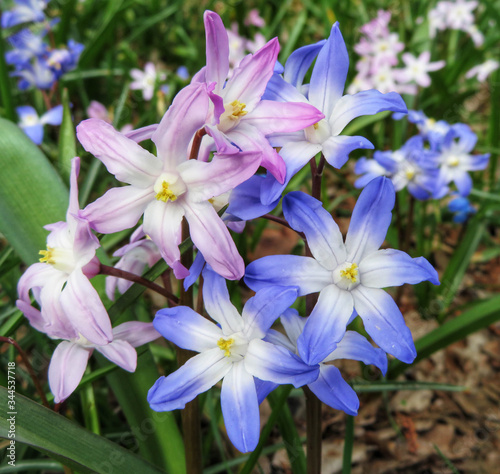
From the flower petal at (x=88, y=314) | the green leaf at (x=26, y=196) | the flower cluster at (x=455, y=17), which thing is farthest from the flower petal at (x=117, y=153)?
the flower cluster at (x=455, y=17)

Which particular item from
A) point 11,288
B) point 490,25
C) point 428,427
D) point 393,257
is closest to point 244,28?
point 490,25

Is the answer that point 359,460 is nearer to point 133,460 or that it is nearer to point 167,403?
point 133,460

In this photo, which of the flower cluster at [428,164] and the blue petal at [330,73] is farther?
the flower cluster at [428,164]

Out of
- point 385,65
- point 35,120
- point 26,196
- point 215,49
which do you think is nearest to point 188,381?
point 215,49

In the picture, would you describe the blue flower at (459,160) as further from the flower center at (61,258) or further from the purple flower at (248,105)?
the flower center at (61,258)

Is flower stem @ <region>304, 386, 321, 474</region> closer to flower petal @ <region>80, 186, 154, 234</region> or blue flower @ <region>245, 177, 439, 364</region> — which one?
blue flower @ <region>245, 177, 439, 364</region>

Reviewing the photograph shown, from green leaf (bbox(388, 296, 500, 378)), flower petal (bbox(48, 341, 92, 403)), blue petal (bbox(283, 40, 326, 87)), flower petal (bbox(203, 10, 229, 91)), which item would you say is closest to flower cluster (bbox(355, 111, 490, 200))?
green leaf (bbox(388, 296, 500, 378))
